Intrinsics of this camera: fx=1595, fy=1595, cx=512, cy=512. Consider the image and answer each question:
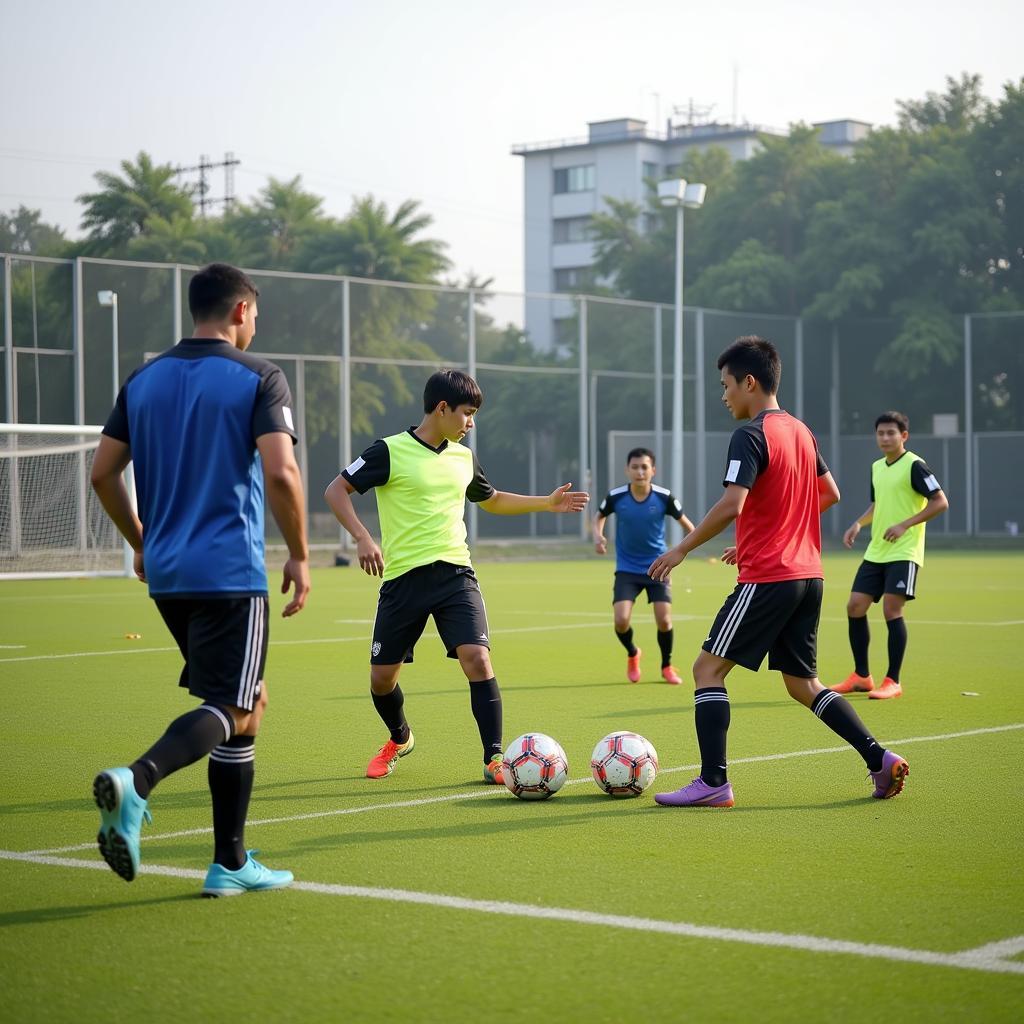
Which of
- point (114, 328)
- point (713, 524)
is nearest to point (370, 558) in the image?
point (713, 524)

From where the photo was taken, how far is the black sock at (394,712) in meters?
8.35

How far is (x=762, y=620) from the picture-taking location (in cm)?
743

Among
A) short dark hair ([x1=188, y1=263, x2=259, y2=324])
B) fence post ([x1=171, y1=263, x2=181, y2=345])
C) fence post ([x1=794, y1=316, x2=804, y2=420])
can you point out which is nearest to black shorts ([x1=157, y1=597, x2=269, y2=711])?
short dark hair ([x1=188, y1=263, x2=259, y2=324])

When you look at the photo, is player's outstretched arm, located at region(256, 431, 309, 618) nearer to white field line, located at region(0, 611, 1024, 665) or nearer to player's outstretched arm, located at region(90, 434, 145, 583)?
player's outstretched arm, located at region(90, 434, 145, 583)

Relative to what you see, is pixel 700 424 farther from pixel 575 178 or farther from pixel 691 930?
pixel 575 178

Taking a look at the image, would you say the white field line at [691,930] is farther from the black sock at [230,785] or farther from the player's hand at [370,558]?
the player's hand at [370,558]

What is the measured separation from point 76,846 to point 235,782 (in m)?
1.37

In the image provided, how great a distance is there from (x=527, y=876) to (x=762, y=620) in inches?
82.2

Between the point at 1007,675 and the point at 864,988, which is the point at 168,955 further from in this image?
the point at 1007,675

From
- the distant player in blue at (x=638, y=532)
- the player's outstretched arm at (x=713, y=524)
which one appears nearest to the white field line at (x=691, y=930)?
the player's outstretched arm at (x=713, y=524)

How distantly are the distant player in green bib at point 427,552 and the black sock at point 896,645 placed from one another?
469 cm

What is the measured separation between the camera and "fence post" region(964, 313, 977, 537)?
149ft

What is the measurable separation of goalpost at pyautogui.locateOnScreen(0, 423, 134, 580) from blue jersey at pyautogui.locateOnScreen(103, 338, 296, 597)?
2217cm

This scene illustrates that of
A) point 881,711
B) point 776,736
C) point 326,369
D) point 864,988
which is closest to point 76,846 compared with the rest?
point 864,988
